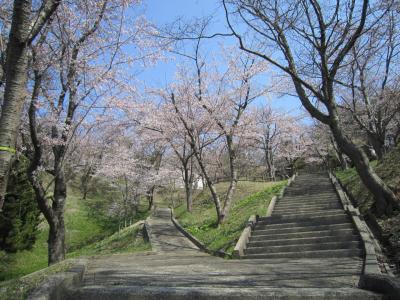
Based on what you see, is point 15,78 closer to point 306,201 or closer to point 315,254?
point 315,254

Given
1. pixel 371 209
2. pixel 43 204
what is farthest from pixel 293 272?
pixel 43 204

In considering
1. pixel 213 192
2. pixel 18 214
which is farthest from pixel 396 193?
pixel 18 214

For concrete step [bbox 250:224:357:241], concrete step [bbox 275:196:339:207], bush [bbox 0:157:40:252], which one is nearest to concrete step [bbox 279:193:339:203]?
concrete step [bbox 275:196:339:207]

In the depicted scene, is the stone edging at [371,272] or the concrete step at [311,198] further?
the concrete step at [311,198]

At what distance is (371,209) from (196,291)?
9269 millimetres

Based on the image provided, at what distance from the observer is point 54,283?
4.54 metres

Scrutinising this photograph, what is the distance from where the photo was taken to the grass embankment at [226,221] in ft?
45.6

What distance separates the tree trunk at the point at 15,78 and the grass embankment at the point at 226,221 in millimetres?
9286

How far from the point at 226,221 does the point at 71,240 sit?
13.6m

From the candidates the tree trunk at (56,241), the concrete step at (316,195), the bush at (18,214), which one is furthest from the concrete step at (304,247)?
the bush at (18,214)

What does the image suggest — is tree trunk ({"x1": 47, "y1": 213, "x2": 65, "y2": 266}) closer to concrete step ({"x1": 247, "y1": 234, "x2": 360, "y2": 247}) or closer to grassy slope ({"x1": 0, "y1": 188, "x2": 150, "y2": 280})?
concrete step ({"x1": 247, "y1": 234, "x2": 360, "y2": 247})

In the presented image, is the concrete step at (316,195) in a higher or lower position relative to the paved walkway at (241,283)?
higher

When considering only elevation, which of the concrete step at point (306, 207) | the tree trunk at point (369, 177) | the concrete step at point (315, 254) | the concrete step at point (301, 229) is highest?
the tree trunk at point (369, 177)

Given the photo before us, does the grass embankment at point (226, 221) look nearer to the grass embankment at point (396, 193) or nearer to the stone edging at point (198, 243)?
the stone edging at point (198, 243)
